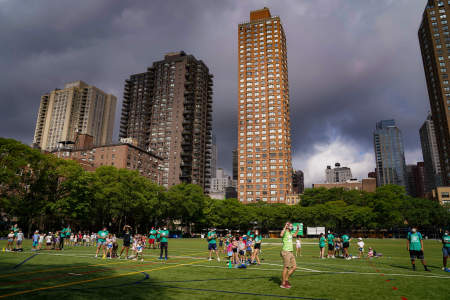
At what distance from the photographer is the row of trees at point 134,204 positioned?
54.1 meters

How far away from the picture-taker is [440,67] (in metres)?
134

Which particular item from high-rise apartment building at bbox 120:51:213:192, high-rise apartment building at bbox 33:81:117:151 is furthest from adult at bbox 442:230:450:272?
high-rise apartment building at bbox 33:81:117:151

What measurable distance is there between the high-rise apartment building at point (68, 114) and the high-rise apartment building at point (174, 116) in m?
30.9

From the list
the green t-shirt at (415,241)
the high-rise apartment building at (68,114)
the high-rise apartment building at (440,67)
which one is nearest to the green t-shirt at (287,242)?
the green t-shirt at (415,241)

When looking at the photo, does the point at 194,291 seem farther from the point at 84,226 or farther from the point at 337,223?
the point at 337,223

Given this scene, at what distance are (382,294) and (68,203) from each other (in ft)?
188

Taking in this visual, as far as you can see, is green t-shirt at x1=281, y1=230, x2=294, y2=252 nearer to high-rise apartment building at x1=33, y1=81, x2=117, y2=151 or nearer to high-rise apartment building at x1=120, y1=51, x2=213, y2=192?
high-rise apartment building at x1=120, y1=51, x2=213, y2=192

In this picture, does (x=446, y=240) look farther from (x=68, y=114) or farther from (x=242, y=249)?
(x=68, y=114)

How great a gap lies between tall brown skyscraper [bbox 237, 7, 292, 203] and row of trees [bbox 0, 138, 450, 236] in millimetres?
32080

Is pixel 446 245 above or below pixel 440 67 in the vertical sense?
below

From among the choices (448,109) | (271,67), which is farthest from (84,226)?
(448,109)

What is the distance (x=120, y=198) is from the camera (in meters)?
65.9

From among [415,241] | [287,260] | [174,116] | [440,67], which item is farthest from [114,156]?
[440,67]

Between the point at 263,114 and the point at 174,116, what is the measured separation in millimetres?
46695
